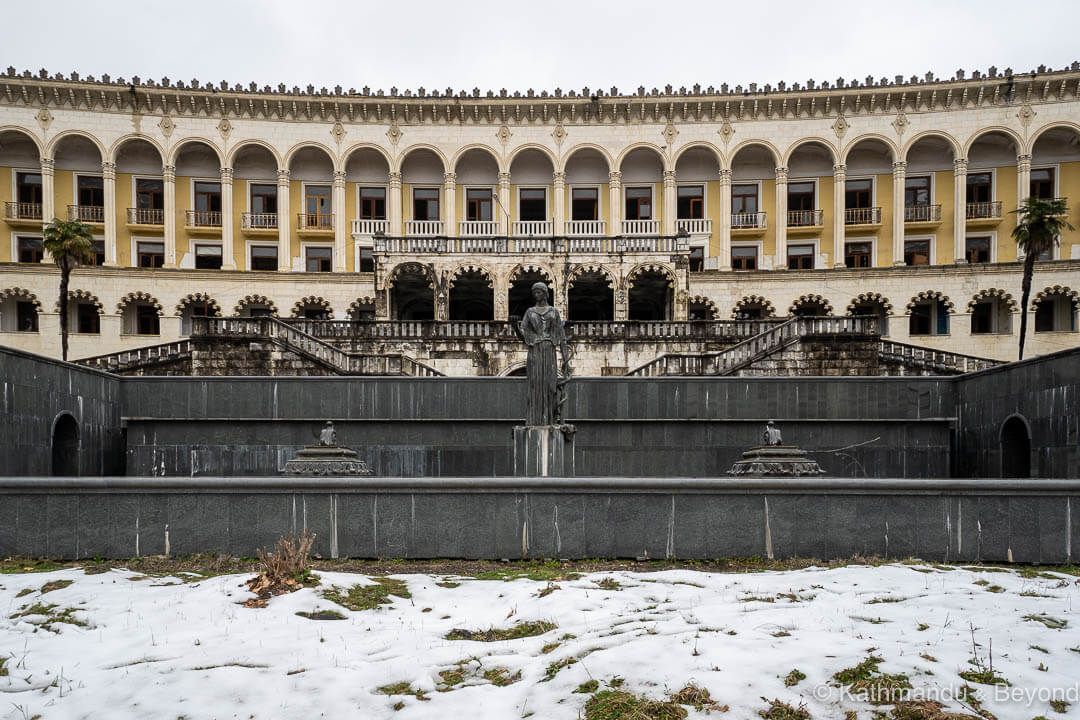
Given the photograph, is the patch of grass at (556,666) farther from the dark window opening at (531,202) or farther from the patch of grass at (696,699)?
the dark window opening at (531,202)

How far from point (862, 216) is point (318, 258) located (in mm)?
34812

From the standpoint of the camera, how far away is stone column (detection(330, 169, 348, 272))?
148 feet

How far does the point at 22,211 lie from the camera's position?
43406mm

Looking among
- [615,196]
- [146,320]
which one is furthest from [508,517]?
[146,320]

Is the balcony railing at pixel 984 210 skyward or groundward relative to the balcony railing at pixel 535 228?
skyward

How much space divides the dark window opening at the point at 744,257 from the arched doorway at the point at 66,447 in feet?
126

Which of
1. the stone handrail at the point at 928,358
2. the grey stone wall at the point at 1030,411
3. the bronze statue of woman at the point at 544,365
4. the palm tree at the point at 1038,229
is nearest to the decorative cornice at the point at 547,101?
the palm tree at the point at 1038,229

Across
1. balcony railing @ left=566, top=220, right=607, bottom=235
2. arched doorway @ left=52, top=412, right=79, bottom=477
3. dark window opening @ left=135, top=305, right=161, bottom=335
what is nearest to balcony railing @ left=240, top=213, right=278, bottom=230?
dark window opening @ left=135, top=305, right=161, bottom=335

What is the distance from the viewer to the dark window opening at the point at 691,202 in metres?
46.6

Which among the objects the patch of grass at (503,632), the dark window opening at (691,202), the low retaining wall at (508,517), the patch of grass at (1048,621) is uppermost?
the dark window opening at (691,202)

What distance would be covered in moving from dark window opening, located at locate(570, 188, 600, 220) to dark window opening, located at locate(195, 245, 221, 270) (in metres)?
23.0

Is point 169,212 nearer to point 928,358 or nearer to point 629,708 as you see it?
point 928,358

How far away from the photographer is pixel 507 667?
602cm

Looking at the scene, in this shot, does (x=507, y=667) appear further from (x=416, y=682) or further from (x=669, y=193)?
(x=669, y=193)
